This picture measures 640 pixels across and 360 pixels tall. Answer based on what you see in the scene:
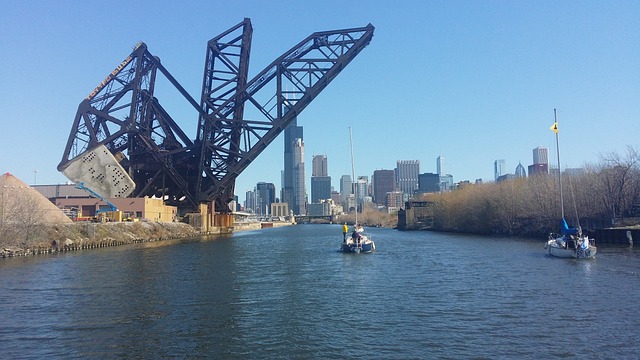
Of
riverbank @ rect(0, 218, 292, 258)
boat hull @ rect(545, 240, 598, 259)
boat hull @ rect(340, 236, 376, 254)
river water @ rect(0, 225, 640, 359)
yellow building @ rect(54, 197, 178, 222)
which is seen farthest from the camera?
yellow building @ rect(54, 197, 178, 222)

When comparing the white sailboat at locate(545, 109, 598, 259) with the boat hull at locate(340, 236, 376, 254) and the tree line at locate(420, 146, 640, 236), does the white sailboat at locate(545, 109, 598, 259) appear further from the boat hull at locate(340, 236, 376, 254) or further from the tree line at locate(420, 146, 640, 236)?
the boat hull at locate(340, 236, 376, 254)

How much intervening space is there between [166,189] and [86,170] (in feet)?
Answer: 39.2

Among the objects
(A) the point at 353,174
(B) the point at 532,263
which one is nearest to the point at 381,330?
(B) the point at 532,263

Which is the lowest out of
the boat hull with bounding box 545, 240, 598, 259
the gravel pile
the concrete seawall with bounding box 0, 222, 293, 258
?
the boat hull with bounding box 545, 240, 598, 259

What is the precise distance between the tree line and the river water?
18.9 metres

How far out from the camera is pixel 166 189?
73500mm

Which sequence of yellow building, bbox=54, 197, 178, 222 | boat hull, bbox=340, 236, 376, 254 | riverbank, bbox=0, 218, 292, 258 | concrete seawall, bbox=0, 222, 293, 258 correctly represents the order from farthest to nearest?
yellow building, bbox=54, 197, 178, 222
boat hull, bbox=340, 236, 376, 254
concrete seawall, bbox=0, 222, 293, 258
riverbank, bbox=0, 218, 292, 258

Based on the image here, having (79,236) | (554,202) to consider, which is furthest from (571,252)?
(79,236)

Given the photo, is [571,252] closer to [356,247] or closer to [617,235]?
[356,247]

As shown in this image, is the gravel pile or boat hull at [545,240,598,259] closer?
boat hull at [545,240,598,259]

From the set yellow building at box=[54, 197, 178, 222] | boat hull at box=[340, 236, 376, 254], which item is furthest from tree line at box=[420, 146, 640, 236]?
yellow building at box=[54, 197, 178, 222]

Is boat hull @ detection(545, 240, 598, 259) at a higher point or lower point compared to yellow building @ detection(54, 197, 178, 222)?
lower

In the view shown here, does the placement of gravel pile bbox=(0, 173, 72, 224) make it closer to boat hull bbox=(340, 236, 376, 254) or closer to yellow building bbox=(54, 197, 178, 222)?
yellow building bbox=(54, 197, 178, 222)

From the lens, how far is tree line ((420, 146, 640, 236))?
51.5 meters
